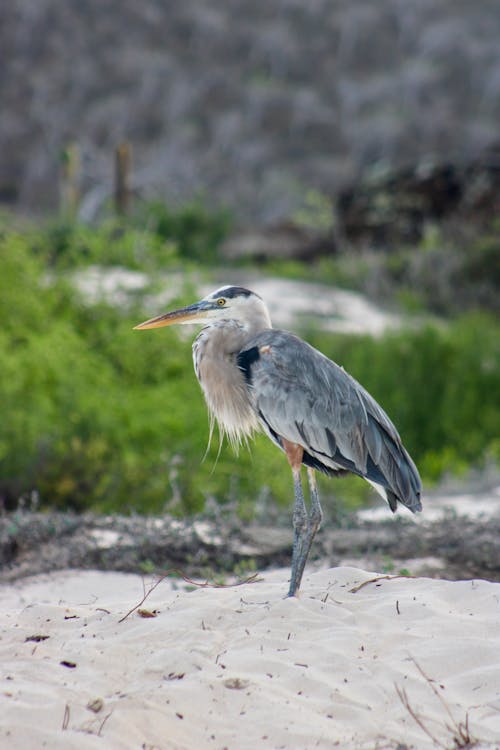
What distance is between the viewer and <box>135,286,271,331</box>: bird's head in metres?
4.58

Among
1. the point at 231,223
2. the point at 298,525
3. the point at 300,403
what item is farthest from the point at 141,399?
the point at 231,223

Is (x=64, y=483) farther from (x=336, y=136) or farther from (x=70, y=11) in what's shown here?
(x=70, y=11)

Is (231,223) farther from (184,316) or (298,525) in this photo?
(298,525)

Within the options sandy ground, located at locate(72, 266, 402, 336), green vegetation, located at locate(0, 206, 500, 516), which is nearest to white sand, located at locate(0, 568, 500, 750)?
green vegetation, located at locate(0, 206, 500, 516)

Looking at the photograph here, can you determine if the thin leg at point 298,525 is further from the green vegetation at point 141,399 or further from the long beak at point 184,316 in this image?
the green vegetation at point 141,399

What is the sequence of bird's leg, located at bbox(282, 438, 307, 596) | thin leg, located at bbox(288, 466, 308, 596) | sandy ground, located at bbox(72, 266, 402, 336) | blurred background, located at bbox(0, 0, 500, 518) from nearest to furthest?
thin leg, located at bbox(288, 466, 308, 596), bird's leg, located at bbox(282, 438, 307, 596), blurred background, located at bbox(0, 0, 500, 518), sandy ground, located at bbox(72, 266, 402, 336)

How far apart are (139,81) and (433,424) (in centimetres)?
4215

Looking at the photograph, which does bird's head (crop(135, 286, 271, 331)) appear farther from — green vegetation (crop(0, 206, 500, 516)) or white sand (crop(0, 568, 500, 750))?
green vegetation (crop(0, 206, 500, 516))

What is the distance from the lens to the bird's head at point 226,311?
180 inches

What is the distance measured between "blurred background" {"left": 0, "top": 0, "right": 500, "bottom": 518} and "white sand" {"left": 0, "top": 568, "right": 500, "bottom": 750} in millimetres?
2311

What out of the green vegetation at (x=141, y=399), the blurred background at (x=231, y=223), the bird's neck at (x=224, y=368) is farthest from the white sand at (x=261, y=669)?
the green vegetation at (x=141, y=399)

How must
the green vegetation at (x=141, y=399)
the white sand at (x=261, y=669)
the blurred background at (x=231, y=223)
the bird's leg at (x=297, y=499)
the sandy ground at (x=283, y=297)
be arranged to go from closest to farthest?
the white sand at (x=261, y=669), the bird's leg at (x=297, y=499), the green vegetation at (x=141, y=399), the blurred background at (x=231, y=223), the sandy ground at (x=283, y=297)

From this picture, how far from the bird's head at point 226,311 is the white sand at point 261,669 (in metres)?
1.20

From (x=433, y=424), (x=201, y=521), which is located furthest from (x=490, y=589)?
(x=433, y=424)
